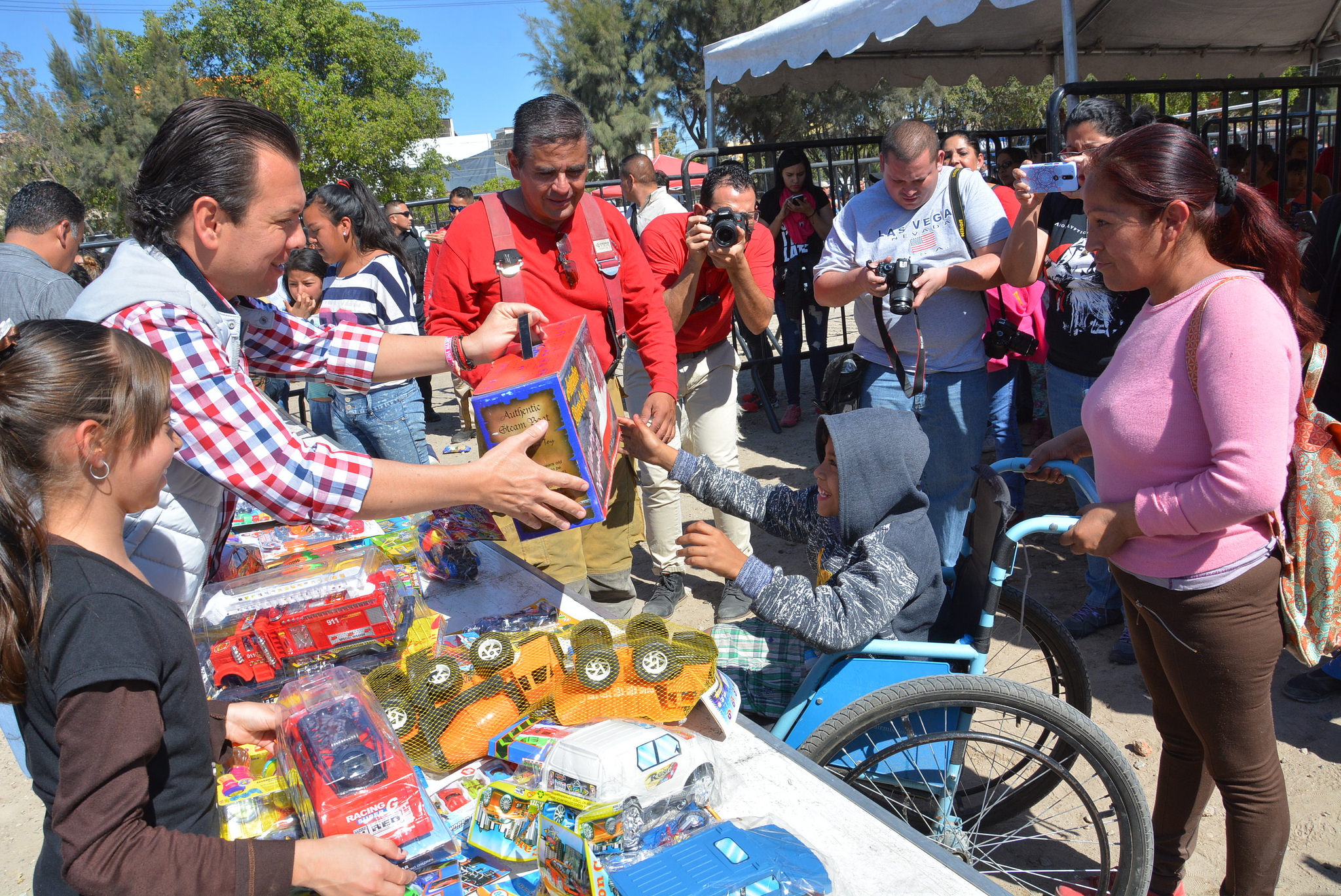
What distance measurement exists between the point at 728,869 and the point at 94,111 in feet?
143

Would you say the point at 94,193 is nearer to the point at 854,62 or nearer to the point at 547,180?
the point at 854,62

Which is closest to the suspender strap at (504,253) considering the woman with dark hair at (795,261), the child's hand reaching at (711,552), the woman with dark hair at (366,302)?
the child's hand reaching at (711,552)

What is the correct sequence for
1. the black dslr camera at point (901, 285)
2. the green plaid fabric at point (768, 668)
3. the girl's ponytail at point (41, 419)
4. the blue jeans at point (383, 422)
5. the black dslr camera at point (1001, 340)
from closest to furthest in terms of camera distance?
the girl's ponytail at point (41, 419) → the green plaid fabric at point (768, 668) → the black dslr camera at point (901, 285) → the black dslr camera at point (1001, 340) → the blue jeans at point (383, 422)

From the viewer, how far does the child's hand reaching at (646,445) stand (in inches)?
109

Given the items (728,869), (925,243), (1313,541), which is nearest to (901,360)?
(925,243)

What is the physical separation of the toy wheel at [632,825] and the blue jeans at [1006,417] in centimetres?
353

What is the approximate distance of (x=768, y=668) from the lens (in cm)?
244

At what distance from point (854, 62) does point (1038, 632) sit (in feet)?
22.3

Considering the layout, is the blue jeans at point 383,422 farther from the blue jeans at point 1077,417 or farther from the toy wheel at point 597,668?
the blue jeans at point 1077,417

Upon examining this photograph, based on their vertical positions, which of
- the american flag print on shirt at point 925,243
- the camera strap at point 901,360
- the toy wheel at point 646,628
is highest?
the american flag print on shirt at point 925,243

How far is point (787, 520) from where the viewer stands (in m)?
2.63

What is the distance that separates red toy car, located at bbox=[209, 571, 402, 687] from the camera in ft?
6.14

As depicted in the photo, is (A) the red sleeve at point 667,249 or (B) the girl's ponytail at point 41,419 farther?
(A) the red sleeve at point 667,249

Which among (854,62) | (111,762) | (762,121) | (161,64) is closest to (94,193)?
(161,64)
